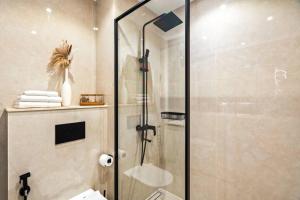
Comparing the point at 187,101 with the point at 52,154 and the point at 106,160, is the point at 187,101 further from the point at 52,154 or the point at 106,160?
the point at 52,154

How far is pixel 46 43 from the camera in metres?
1.31

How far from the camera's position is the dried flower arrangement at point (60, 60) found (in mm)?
1340

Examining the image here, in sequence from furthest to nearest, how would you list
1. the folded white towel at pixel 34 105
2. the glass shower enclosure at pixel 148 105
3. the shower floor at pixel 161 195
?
1. the shower floor at pixel 161 195
2. the glass shower enclosure at pixel 148 105
3. the folded white towel at pixel 34 105

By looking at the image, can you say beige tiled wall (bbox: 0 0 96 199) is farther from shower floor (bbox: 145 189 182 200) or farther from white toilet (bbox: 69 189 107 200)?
shower floor (bbox: 145 189 182 200)

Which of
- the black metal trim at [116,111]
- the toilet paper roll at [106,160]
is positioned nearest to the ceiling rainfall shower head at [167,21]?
the black metal trim at [116,111]

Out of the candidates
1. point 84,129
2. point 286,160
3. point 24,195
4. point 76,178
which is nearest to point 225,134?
point 286,160

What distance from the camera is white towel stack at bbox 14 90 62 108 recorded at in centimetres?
107

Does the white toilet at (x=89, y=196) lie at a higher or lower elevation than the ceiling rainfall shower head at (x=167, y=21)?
lower

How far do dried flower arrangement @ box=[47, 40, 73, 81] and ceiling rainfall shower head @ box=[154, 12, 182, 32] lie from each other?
88cm

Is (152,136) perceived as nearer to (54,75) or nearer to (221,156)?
(221,156)

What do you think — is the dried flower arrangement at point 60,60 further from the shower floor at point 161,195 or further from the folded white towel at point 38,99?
the shower floor at point 161,195

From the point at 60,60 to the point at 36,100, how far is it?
435mm

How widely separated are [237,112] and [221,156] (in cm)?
40

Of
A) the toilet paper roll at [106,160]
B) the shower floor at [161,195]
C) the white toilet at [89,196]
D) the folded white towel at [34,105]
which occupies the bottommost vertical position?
the shower floor at [161,195]
